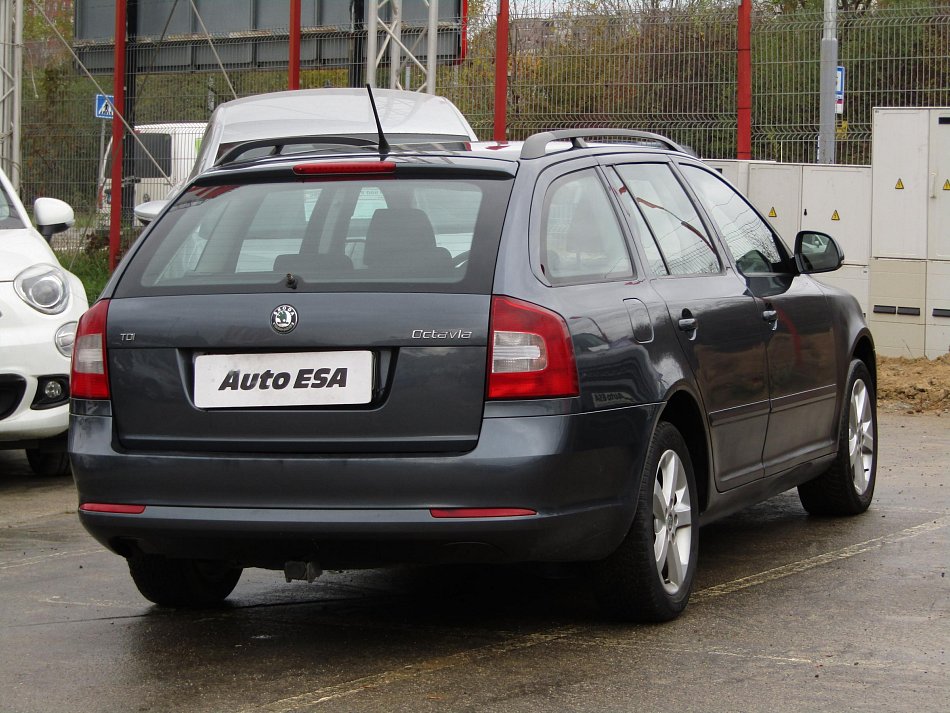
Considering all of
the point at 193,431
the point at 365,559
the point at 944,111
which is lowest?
the point at 365,559

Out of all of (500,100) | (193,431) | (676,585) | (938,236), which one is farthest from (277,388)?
(500,100)

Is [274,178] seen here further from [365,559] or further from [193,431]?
[365,559]

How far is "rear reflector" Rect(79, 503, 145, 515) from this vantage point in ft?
15.5

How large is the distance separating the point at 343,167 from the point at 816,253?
2.63 meters

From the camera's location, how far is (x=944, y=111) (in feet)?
45.0

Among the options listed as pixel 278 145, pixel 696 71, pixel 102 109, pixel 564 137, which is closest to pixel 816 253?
pixel 564 137

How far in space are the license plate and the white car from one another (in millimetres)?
3934

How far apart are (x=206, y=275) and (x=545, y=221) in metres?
1.05

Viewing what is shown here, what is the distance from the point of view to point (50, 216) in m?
9.40

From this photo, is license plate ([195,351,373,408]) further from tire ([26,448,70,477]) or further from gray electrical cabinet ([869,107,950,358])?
gray electrical cabinet ([869,107,950,358])

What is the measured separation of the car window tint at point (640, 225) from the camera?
5.51 metres

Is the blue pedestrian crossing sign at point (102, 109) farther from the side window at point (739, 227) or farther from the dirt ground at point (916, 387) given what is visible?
the side window at point (739, 227)

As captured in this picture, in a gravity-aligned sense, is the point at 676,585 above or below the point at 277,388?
below

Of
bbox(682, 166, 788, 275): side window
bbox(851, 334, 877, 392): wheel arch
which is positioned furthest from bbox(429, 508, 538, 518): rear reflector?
bbox(851, 334, 877, 392): wheel arch
